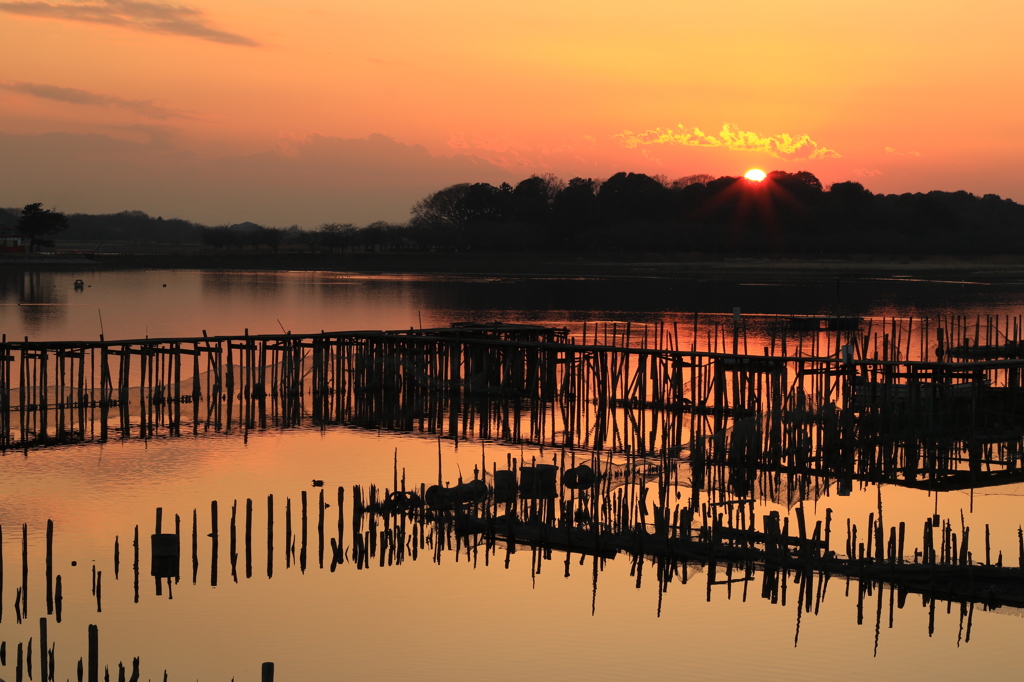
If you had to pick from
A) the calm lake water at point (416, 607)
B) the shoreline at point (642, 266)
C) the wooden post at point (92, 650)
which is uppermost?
the shoreline at point (642, 266)

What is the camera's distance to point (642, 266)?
136250 millimetres

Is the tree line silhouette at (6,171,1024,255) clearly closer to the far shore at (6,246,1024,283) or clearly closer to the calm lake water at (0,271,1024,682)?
the far shore at (6,246,1024,283)

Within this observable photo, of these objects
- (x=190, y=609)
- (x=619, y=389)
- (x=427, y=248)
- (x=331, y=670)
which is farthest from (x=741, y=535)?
(x=427, y=248)

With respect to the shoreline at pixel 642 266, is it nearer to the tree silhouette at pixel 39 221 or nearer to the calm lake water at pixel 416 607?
the tree silhouette at pixel 39 221

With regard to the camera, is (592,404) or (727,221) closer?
(592,404)

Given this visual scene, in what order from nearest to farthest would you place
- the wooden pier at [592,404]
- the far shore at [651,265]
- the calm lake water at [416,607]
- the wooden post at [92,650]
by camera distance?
1. the wooden post at [92,650]
2. the calm lake water at [416,607]
3. the wooden pier at [592,404]
4. the far shore at [651,265]

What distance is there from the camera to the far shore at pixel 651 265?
129 m

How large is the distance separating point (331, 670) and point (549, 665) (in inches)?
102

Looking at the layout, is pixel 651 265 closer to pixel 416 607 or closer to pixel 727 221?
pixel 727 221

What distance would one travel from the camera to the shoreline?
129m

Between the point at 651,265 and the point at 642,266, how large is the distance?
2154mm

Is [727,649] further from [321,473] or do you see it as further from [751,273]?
[751,273]

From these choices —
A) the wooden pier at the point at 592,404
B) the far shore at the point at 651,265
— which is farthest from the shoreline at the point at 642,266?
the wooden pier at the point at 592,404

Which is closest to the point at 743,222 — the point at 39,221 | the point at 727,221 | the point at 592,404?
the point at 727,221
